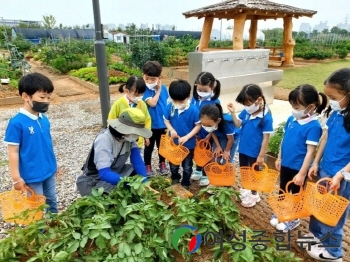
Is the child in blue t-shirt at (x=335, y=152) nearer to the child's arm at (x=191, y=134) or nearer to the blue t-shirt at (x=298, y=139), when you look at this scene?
the blue t-shirt at (x=298, y=139)

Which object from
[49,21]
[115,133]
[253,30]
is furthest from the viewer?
[49,21]

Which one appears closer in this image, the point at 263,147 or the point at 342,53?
the point at 263,147

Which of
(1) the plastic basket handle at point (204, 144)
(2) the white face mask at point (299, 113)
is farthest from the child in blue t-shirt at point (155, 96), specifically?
(2) the white face mask at point (299, 113)

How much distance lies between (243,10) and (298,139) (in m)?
9.18

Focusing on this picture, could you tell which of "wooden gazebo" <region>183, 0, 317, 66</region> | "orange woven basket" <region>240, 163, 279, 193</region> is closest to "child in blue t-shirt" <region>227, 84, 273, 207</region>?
"orange woven basket" <region>240, 163, 279, 193</region>

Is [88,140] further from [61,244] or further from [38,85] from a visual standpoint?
[61,244]

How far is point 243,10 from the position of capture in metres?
10.0

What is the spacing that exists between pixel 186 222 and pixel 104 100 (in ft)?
10.8

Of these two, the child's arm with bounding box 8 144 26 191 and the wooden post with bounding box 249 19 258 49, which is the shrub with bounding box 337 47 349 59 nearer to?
the wooden post with bounding box 249 19 258 49

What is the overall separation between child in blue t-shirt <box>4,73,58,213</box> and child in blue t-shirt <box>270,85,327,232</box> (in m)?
1.81

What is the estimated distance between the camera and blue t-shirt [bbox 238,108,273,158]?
239 centimetres

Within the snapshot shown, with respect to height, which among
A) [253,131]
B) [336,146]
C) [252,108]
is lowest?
[253,131]

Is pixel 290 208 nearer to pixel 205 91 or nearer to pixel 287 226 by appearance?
pixel 287 226

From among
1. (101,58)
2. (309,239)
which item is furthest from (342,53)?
(309,239)
